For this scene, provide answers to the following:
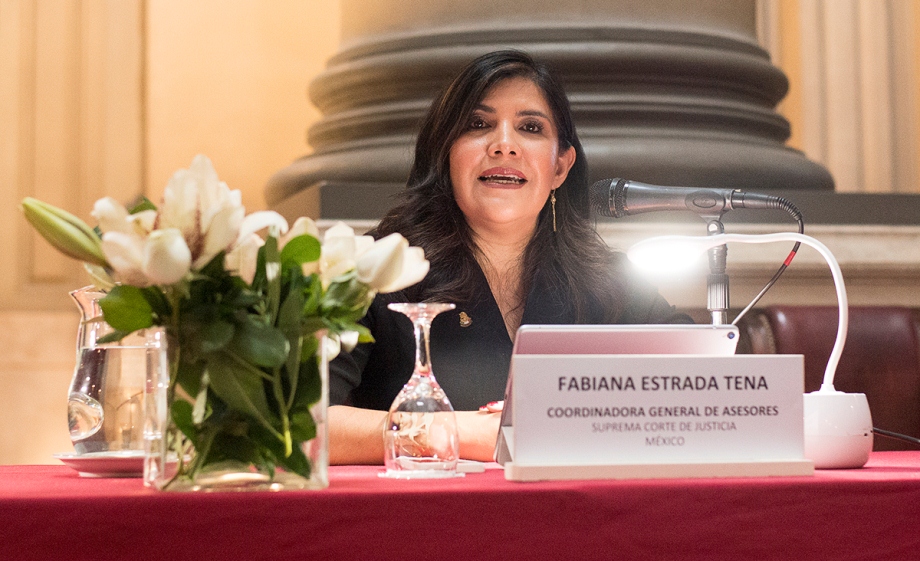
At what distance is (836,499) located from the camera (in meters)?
1.02

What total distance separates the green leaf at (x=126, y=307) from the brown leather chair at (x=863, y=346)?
1584 millimetres

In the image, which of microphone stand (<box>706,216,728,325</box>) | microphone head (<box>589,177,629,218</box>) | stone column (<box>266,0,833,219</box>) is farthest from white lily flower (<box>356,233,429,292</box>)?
stone column (<box>266,0,833,219</box>)

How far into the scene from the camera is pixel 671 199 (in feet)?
5.49

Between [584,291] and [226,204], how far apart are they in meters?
1.41

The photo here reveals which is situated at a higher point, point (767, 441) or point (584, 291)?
point (584, 291)

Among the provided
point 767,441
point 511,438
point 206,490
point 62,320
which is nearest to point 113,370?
point 206,490

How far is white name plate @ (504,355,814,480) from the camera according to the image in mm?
1065

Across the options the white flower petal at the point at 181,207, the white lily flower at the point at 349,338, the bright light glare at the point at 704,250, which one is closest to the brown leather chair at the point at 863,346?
the bright light glare at the point at 704,250

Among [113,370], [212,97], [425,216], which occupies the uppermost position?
[212,97]

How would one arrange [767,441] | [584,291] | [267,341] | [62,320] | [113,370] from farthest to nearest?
[62,320] < [584,291] < [113,370] < [767,441] < [267,341]

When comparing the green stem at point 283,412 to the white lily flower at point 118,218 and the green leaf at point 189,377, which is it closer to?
the green leaf at point 189,377

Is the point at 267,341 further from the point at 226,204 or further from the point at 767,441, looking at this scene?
the point at 767,441

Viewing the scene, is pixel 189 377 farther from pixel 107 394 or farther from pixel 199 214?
pixel 107 394

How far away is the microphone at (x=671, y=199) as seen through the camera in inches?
64.6
